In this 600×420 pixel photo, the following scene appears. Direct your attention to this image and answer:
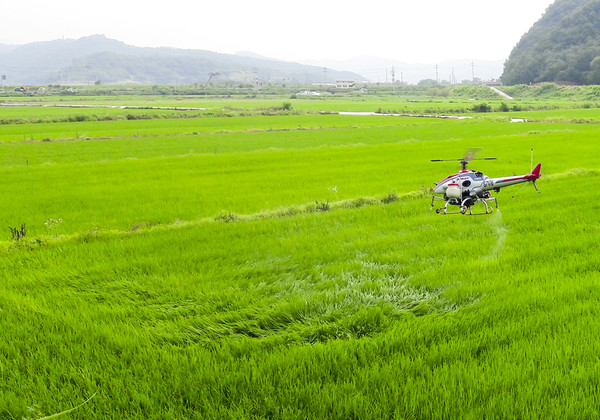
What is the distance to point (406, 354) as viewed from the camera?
11.9ft

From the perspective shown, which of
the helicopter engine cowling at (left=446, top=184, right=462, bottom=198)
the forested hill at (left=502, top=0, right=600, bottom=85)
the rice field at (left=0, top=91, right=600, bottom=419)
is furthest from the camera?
the forested hill at (left=502, top=0, right=600, bottom=85)

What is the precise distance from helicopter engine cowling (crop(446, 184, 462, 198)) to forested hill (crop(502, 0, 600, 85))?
119939 millimetres

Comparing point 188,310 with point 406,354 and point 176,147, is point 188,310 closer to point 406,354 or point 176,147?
point 406,354

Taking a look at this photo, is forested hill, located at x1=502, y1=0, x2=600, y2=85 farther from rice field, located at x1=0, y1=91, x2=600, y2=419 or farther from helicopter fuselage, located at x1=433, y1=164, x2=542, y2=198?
helicopter fuselage, located at x1=433, y1=164, x2=542, y2=198

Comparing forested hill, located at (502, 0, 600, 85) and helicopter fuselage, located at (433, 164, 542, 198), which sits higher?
forested hill, located at (502, 0, 600, 85)

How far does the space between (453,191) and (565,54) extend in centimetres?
12948

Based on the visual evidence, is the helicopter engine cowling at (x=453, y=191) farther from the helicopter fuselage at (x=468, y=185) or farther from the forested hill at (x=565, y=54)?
the forested hill at (x=565, y=54)

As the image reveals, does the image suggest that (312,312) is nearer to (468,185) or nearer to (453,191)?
(453,191)

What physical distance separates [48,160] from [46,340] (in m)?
22.3

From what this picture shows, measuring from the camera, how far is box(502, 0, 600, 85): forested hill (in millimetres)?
107062

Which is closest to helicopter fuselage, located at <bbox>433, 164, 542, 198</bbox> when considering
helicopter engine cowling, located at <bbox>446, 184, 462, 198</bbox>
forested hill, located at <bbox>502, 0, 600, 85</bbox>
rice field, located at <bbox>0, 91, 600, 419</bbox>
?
helicopter engine cowling, located at <bbox>446, 184, 462, 198</bbox>

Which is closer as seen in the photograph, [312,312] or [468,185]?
[468,185]

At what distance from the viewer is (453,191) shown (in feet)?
12.5

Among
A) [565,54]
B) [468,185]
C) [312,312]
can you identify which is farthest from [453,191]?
[565,54]
